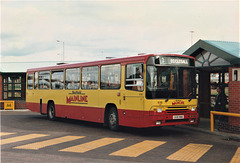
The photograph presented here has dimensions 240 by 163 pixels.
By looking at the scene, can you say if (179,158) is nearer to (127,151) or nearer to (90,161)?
(127,151)

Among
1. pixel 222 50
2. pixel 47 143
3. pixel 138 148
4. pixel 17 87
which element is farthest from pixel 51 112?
pixel 17 87

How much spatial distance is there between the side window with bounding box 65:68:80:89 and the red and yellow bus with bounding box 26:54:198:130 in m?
0.05

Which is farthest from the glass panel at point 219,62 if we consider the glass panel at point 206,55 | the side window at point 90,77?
the side window at point 90,77

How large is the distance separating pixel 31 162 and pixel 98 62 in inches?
299

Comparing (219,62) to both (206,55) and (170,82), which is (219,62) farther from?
(170,82)

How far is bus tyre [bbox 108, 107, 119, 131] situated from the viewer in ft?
44.8

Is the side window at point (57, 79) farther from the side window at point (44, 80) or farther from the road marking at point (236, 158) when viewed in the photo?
the road marking at point (236, 158)

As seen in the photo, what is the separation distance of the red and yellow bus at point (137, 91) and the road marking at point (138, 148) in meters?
1.29

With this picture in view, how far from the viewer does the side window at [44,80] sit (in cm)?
1927

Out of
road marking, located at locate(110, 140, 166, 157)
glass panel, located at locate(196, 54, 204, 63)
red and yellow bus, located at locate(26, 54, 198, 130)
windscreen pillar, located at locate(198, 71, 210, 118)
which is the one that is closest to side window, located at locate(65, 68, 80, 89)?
red and yellow bus, located at locate(26, 54, 198, 130)

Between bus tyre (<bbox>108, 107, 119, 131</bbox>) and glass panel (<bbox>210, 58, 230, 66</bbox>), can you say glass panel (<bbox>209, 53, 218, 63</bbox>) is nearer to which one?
glass panel (<bbox>210, 58, 230, 66</bbox>)

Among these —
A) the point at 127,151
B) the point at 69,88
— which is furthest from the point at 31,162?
the point at 69,88

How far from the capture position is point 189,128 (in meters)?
14.3

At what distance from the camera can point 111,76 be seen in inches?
551
